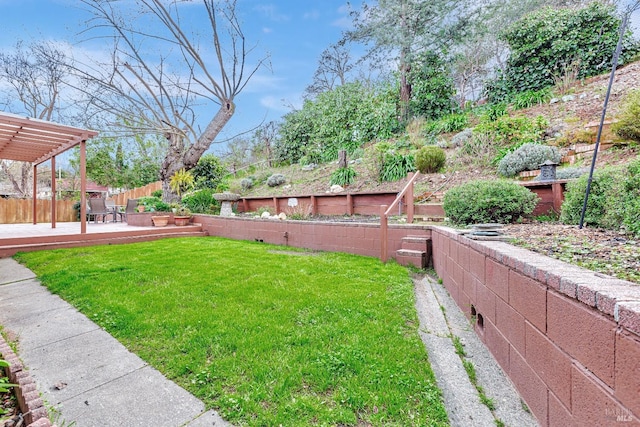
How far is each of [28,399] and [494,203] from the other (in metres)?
4.36

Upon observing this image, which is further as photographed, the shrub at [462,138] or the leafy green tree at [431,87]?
the leafy green tree at [431,87]

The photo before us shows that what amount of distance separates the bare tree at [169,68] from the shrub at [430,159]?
680 centimetres

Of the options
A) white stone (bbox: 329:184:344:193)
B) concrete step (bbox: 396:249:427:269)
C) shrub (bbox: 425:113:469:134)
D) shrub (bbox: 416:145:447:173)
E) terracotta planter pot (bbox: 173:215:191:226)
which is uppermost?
shrub (bbox: 425:113:469:134)

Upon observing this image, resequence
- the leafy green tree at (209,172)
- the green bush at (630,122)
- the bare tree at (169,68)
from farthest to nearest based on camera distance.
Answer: the leafy green tree at (209,172) → the bare tree at (169,68) → the green bush at (630,122)

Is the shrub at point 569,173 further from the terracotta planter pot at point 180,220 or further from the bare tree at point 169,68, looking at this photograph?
the bare tree at point 169,68

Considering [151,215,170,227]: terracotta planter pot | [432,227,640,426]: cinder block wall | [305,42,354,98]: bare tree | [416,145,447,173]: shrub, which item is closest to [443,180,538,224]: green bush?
[432,227,640,426]: cinder block wall

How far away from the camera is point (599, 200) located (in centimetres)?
276

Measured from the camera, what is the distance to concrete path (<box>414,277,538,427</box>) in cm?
144

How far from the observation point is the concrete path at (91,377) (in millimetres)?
1471

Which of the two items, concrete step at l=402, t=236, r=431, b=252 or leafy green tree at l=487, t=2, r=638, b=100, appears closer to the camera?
concrete step at l=402, t=236, r=431, b=252

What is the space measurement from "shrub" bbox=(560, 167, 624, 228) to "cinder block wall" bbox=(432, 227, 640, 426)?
52.8 inches

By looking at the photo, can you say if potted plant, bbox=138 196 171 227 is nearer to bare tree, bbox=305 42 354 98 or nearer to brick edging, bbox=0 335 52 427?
brick edging, bbox=0 335 52 427

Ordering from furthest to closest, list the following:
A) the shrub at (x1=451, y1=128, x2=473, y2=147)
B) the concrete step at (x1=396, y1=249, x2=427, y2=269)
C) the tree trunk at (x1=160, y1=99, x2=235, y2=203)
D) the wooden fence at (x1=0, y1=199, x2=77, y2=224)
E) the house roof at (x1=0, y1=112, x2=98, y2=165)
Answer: the wooden fence at (x1=0, y1=199, x2=77, y2=224) → the tree trunk at (x1=160, y1=99, x2=235, y2=203) → the shrub at (x1=451, y1=128, x2=473, y2=147) → the house roof at (x1=0, y1=112, x2=98, y2=165) → the concrete step at (x1=396, y1=249, x2=427, y2=269)

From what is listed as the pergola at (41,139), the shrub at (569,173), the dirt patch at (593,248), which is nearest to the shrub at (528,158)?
the shrub at (569,173)
